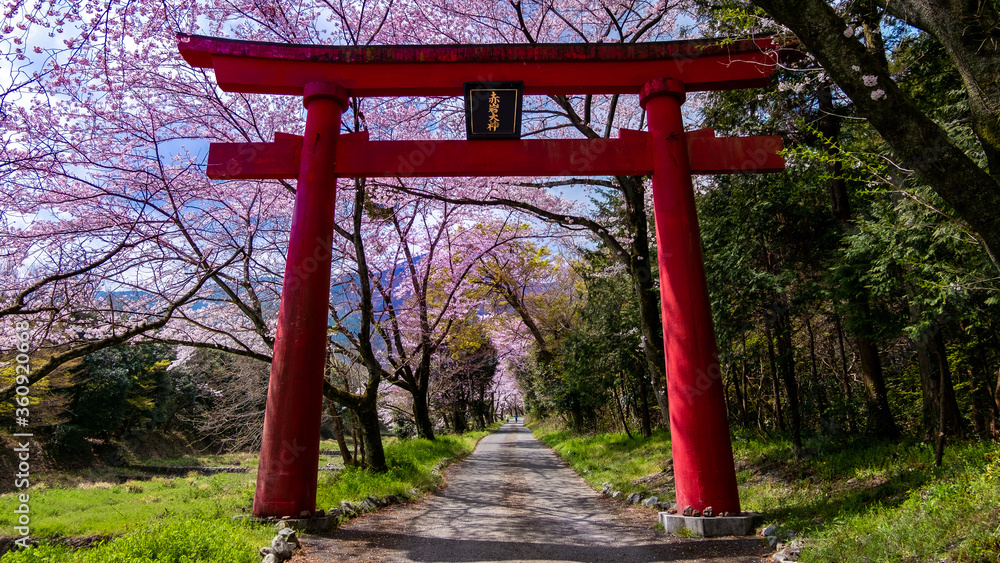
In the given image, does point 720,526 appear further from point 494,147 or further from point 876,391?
point 494,147

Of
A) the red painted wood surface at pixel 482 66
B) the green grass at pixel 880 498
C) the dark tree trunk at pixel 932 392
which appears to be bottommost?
the green grass at pixel 880 498

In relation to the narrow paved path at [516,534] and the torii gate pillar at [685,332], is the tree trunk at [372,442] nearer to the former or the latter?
the narrow paved path at [516,534]

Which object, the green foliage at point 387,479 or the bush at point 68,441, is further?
the bush at point 68,441

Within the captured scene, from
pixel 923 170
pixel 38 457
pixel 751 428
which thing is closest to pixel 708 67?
pixel 923 170

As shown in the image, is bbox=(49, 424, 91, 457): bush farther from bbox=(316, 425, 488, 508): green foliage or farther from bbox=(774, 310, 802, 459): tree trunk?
bbox=(774, 310, 802, 459): tree trunk

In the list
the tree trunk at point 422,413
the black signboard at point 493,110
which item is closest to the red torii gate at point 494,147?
the black signboard at point 493,110

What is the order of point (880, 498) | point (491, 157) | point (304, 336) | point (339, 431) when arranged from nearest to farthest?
point (880, 498) → point (304, 336) → point (491, 157) → point (339, 431)

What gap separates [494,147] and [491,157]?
0.49ft

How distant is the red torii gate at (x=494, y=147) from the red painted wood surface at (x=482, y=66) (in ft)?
0.04

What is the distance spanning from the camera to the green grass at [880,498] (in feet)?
10.9

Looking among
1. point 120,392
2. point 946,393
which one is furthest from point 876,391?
point 120,392

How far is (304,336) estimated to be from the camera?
220 inches

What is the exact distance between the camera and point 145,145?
7.30m

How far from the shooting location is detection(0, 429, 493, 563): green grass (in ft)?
12.3
